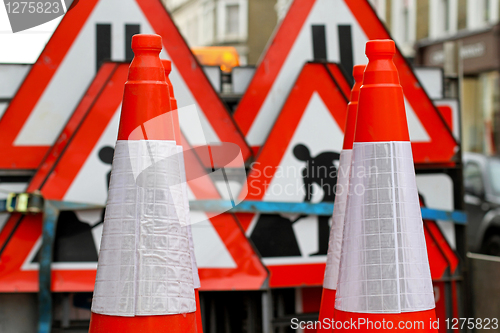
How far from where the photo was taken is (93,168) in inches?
123

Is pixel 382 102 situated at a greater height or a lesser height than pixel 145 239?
greater

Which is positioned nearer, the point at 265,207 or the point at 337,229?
the point at 337,229

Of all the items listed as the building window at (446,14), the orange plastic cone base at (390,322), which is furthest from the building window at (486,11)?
the orange plastic cone base at (390,322)

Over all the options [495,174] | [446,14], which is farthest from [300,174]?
[446,14]

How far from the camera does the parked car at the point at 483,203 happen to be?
9.66 metres

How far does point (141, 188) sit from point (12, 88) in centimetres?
145

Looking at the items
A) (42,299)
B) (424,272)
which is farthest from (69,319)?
(424,272)

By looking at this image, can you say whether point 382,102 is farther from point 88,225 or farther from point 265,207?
point 88,225

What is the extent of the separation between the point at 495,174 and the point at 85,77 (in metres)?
8.38

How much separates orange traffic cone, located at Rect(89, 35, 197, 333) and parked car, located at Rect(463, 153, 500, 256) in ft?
25.7

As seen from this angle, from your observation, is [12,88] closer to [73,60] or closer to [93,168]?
[73,60]

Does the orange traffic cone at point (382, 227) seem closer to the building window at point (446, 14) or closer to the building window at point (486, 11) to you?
the building window at point (486, 11)

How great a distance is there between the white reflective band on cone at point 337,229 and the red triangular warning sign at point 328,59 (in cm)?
77

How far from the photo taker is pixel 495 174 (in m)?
10.4
